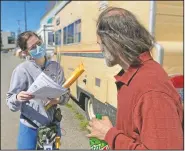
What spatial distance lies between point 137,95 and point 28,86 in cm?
158

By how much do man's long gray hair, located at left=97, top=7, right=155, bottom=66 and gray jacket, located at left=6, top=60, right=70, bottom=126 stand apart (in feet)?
4.13

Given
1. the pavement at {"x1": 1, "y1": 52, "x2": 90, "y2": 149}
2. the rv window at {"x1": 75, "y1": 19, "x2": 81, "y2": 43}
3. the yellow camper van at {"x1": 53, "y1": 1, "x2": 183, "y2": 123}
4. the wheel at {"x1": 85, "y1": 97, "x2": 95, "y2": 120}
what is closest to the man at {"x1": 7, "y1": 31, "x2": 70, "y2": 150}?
the pavement at {"x1": 1, "y1": 52, "x2": 90, "y2": 149}

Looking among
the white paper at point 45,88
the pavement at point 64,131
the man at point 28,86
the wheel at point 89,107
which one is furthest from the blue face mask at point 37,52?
the wheel at point 89,107

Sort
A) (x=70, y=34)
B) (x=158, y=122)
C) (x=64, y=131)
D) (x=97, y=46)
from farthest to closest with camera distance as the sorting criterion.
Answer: (x=70, y=34), (x=97, y=46), (x=64, y=131), (x=158, y=122)

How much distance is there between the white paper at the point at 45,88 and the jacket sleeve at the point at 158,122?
3.97 ft

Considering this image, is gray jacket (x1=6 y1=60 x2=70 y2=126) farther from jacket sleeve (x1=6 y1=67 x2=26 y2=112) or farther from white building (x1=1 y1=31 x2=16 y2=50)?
white building (x1=1 y1=31 x2=16 y2=50)

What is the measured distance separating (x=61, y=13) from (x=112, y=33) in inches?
283

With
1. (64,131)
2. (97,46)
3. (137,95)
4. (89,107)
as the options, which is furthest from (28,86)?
(89,107)

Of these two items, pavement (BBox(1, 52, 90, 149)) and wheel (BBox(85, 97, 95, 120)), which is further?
wheel (BBox(85, 97, 95, 120))

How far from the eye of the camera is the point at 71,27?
7125mm

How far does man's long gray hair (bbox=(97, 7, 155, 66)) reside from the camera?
58.3 inches

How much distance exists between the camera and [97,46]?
5000mm

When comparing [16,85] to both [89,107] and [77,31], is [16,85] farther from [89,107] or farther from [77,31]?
[77,31]

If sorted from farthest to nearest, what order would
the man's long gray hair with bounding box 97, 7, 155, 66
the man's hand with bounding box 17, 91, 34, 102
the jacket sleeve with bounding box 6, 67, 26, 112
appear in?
the jacket sleeve with bounding box 6, 67, 26, 112, the man's hand with bounding box 17, 91, 34, 102, the man's long gray hair with bounding box 97, 7, 155, 66
